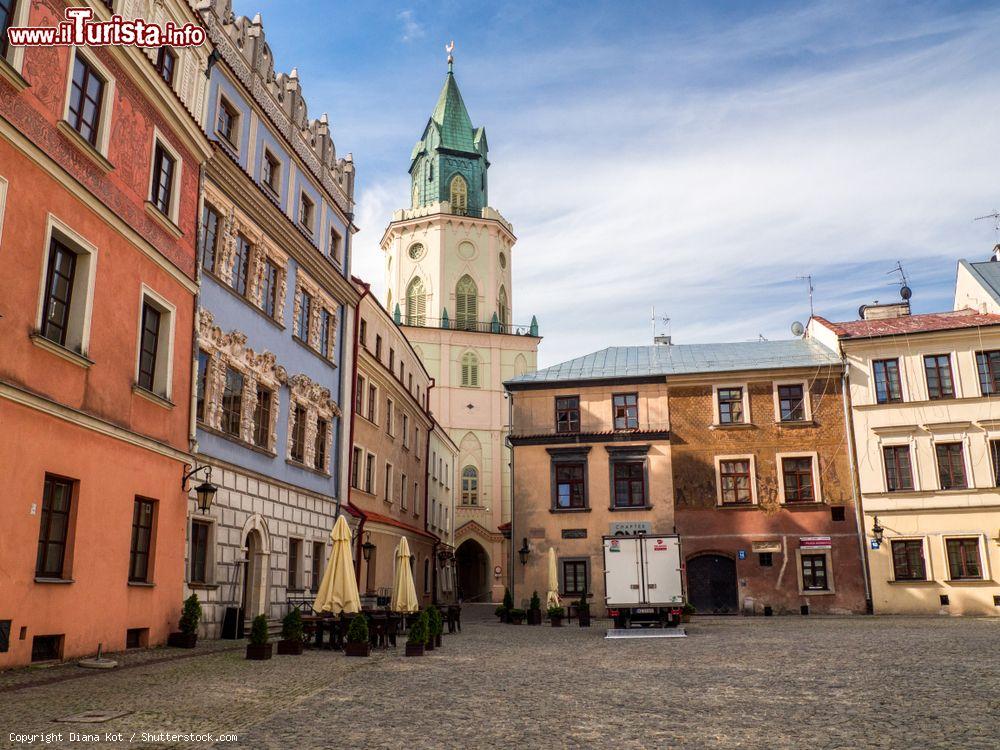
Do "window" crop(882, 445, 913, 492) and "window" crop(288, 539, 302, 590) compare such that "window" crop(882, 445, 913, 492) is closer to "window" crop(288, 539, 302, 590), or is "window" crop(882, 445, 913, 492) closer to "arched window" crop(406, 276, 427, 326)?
"window" crop(288, 539, 302, 590)

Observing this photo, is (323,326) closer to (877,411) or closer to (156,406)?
(156,406)

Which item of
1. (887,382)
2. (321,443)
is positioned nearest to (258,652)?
(321,443)

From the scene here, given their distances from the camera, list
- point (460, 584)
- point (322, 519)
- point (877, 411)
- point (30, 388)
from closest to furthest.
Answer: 1. point (30, 388)
2. point (322, 519)
3. point (877, 411)
4. point (460, 584)

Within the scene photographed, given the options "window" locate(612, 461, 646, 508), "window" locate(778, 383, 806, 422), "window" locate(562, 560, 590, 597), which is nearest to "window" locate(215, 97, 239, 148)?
"window" locate(612, 461, 646, 508)

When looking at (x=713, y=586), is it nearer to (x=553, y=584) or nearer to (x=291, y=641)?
(x=553, y=584)

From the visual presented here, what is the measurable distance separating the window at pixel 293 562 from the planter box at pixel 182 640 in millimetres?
7262

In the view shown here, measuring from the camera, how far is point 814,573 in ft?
109

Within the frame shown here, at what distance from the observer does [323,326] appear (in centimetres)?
2691

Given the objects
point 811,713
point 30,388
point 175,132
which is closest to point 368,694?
point 811,713

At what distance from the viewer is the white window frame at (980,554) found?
31516 millimetres

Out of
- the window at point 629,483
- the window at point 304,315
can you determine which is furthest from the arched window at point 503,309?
the window at point 304,315

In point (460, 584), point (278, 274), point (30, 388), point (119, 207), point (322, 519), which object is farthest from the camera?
point (460, 584)

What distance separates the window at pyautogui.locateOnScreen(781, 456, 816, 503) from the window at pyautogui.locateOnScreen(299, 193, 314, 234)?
20767 mm

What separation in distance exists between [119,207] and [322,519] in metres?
13.1
